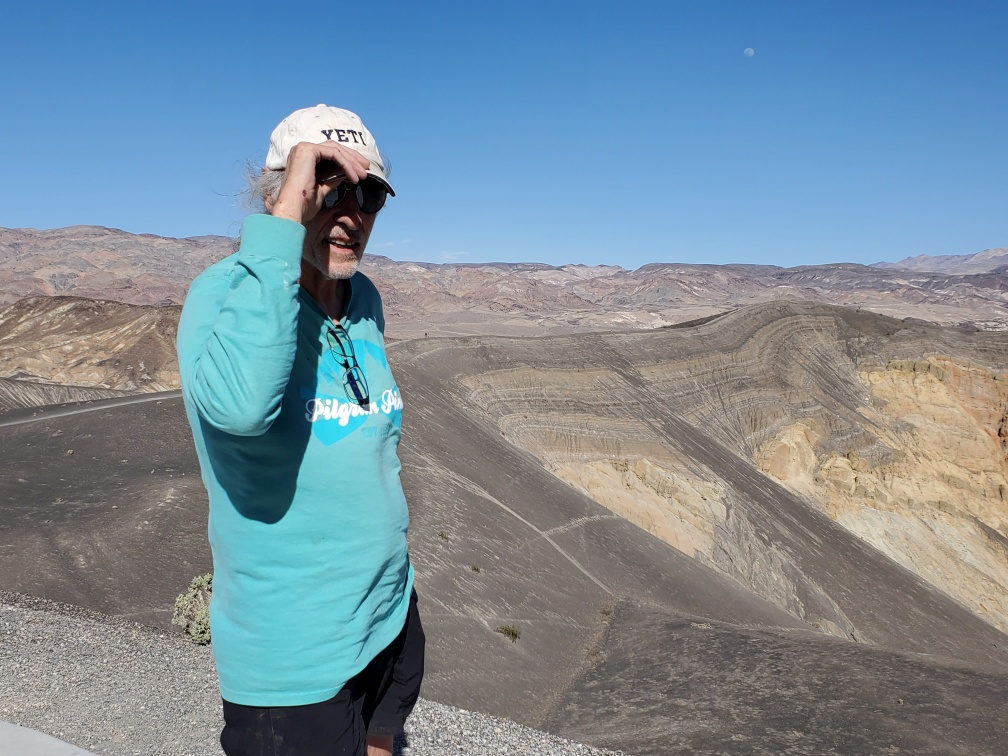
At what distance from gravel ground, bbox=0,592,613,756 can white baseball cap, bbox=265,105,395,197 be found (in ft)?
12.2

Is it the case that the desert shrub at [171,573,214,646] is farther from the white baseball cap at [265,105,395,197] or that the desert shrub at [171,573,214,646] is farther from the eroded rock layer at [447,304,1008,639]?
the eroded rock layer at [447,304,1008,639]

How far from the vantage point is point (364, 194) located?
2424 mm

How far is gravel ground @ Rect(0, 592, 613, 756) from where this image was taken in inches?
194

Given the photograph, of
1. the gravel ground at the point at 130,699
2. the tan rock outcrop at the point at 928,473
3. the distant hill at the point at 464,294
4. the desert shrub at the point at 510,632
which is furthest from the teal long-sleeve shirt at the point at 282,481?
the distant hill at the point at 464,294

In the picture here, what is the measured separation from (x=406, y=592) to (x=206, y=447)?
0.86 m

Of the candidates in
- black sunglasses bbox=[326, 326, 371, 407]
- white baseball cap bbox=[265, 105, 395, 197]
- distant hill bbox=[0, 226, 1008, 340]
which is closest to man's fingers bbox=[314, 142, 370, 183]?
white baseball cap bbox=[265, 105, 395, 197]

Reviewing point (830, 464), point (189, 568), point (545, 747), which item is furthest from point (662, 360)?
point (545, 747)

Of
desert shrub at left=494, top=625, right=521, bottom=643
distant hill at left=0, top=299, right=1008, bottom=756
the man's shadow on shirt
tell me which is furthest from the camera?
desert shrub at left=494, top=625, right=521, bottom=643

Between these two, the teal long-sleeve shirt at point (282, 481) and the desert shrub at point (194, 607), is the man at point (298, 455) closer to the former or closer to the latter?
the teal long-sleeve shirt at point (282, 481)

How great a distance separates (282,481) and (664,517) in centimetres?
2034

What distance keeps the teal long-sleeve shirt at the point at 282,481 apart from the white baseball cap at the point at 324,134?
1.37 ft

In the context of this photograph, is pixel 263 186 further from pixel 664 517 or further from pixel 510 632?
pixel 664 517

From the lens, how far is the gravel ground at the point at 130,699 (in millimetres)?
4934

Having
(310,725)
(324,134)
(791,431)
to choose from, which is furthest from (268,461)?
(791,431)
